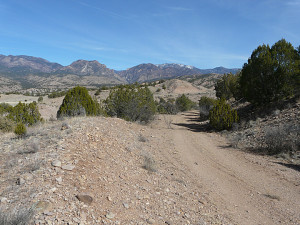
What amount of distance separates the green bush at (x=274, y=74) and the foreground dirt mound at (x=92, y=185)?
40.7 feet

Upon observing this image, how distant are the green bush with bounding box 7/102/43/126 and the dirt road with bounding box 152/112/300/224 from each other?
979cm

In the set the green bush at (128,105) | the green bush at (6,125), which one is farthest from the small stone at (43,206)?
the green bush at (128,105)

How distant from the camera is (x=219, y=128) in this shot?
632 inches

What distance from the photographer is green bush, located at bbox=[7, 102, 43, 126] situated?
13.4m

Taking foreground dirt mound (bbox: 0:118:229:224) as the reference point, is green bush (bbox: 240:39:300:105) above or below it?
above

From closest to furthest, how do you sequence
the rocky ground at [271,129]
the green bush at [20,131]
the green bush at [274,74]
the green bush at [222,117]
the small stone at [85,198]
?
1. the small stone at [85,198]
2. the green bush at [20,131]
3. the rocky ground at [271,129]
4. the green bush at [274,74]
5. the green bush at [222,117]

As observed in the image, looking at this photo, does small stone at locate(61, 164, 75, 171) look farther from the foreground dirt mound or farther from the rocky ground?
the rocky ground

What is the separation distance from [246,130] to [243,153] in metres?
4.12

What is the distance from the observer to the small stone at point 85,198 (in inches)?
159

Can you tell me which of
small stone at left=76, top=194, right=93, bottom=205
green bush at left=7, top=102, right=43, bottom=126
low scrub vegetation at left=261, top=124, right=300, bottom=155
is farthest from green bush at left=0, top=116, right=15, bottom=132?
low scrub vegetation at left=261, top=124, right=300, bottom=155

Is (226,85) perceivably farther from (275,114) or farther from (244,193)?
(244,193)

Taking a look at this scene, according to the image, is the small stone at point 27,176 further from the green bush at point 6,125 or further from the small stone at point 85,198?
the green bush at point 6,125

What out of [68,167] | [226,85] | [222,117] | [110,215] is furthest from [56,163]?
[226,85]

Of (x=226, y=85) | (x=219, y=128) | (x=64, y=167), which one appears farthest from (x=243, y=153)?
(x=226, y=85)
